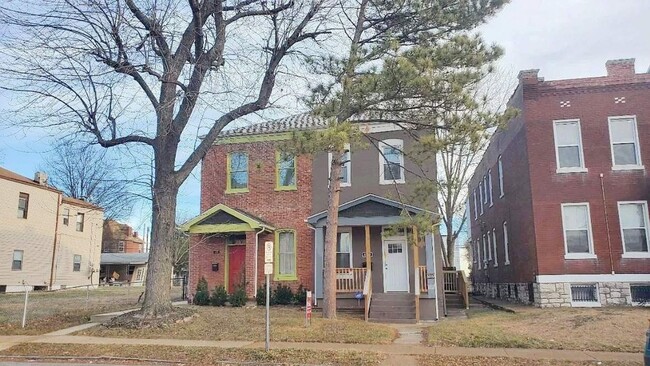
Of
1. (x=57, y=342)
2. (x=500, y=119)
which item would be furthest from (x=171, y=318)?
(x=500, y=119)

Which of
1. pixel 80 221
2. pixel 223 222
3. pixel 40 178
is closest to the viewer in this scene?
pixel 223 222

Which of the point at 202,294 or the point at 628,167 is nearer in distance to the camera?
the point at 628,167

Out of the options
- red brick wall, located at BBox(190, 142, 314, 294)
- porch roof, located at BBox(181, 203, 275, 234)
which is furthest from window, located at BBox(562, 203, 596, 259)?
porch roof, located at BBox(181, 203, 275, 234)

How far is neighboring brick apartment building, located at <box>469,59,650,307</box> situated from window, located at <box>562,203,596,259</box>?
3 cm

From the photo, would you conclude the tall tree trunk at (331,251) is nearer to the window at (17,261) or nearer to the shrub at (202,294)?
the shrub at (202,294)

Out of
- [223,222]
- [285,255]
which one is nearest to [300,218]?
[285,255]

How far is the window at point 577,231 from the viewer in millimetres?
17562

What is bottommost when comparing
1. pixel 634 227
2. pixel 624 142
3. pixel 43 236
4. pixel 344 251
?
pixel 344 251

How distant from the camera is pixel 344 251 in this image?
62.3ft

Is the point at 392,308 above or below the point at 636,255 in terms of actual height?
below

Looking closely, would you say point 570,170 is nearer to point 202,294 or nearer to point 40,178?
point 202,294

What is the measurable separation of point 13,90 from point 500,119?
39.3 ft

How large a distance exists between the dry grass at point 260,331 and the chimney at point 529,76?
10.7 metres

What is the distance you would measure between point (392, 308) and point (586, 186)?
26.6 ft
